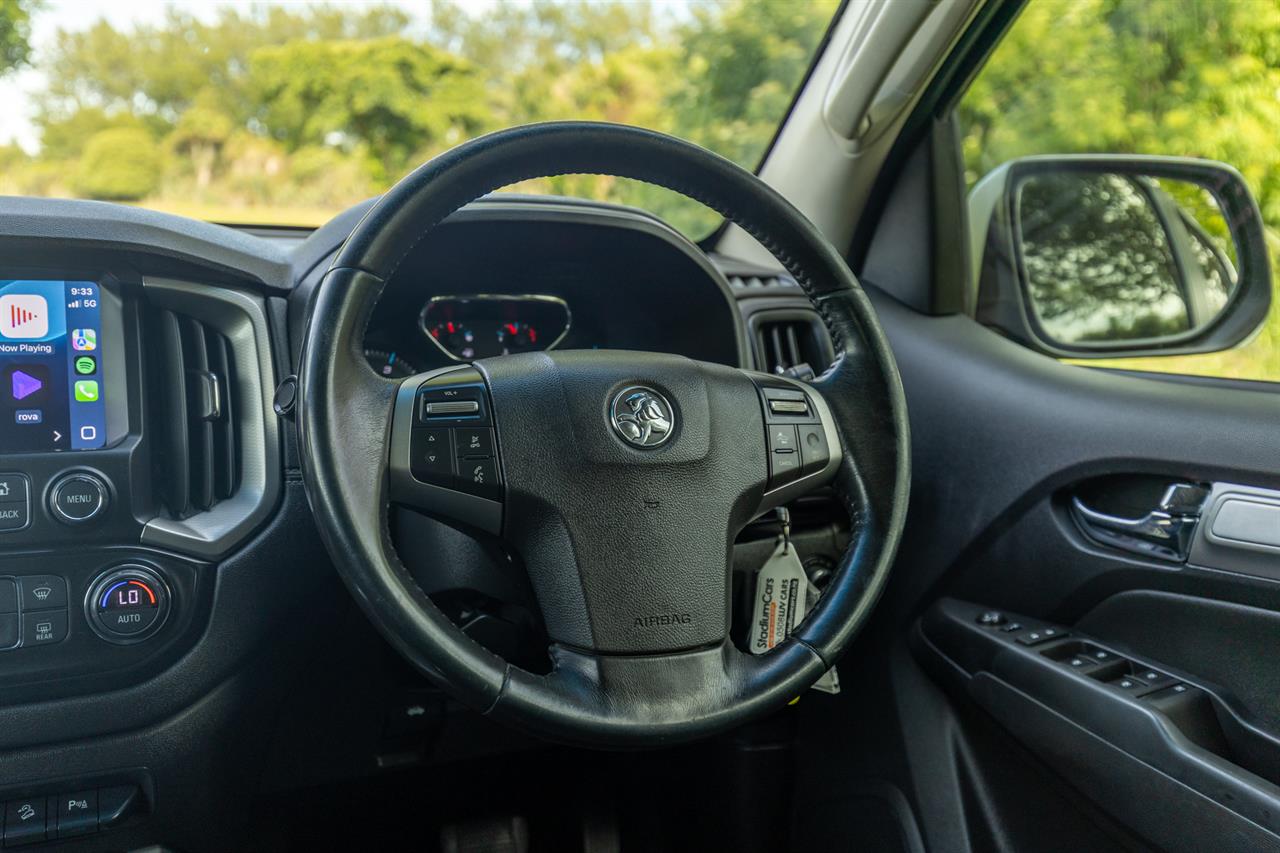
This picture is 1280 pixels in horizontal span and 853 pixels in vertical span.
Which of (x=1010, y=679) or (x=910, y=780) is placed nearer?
(x=1010, y=679)

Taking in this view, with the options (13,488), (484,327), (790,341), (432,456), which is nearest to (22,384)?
(13,488)

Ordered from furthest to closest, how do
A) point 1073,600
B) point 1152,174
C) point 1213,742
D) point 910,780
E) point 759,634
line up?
point 1152,174 → point 910,780 → point 1073,600 → point 759,634 → point 1213,742

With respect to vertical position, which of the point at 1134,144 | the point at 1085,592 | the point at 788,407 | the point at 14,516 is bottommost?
the point at 1085,592

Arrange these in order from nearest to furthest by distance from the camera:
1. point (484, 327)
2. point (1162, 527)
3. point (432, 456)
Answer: point (432, 456)
point (1162, 527)
point (484, 327)

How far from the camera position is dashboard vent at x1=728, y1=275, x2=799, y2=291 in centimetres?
195

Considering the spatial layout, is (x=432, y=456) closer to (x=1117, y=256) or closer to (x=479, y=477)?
(x=479, y=477)

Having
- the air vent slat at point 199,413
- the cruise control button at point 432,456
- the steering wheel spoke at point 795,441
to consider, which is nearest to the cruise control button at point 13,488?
the air vent slat at point 199,413

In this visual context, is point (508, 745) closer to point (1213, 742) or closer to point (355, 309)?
point (355, 309)

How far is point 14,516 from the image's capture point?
1.29 metres

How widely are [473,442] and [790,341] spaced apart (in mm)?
869

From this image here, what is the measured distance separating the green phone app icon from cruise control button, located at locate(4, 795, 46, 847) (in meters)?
0.55

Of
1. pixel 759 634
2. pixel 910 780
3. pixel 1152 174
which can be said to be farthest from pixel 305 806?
pixel 1152 174

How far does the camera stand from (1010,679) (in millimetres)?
1573

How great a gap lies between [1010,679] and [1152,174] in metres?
0.99
